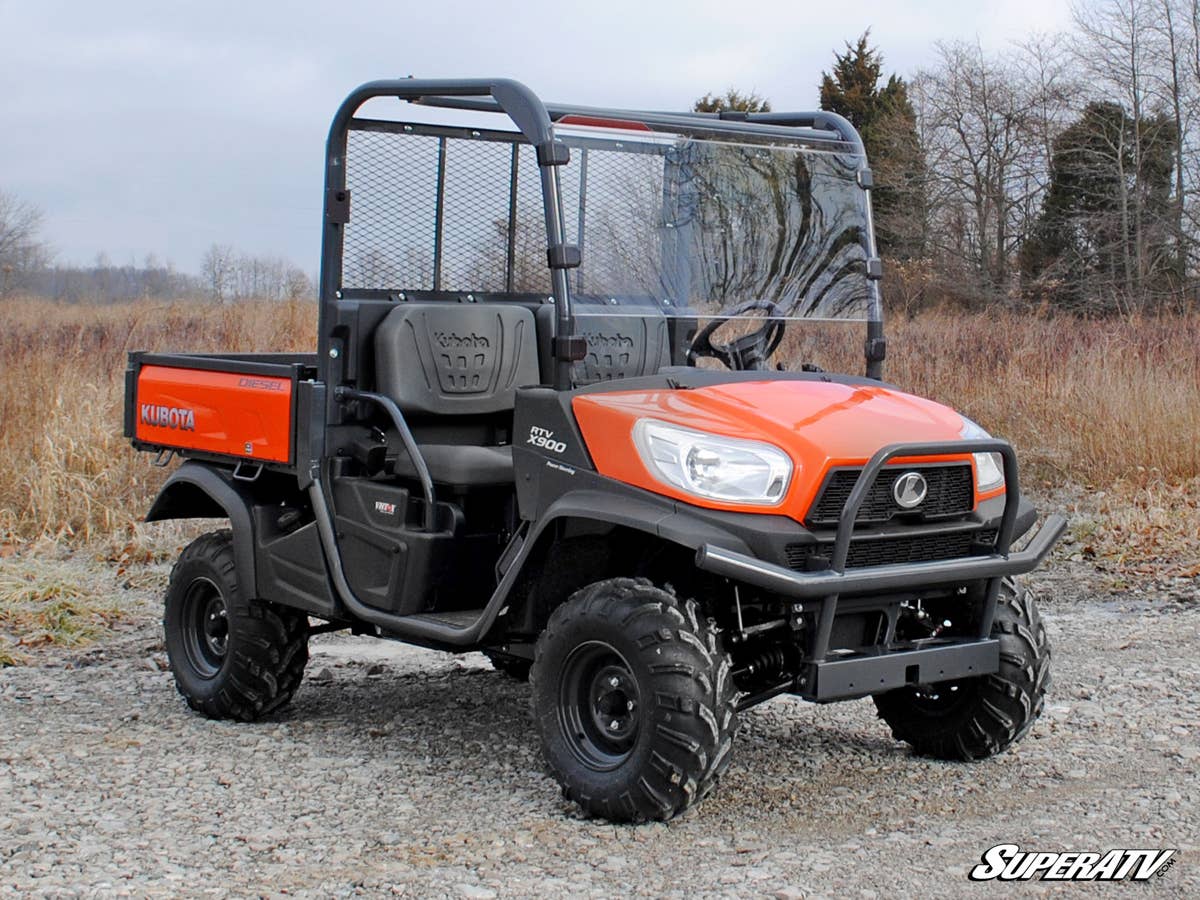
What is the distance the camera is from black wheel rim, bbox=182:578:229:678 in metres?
5.60

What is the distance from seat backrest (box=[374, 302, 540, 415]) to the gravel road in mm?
1161

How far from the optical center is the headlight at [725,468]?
3.99m

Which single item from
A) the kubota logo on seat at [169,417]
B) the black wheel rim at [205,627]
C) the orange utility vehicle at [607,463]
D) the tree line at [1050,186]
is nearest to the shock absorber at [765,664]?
the orange utility vehicle at [607,463]

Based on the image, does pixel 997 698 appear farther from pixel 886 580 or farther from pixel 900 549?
pixel 886 580

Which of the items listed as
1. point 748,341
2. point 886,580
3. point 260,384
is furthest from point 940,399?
point 886,580

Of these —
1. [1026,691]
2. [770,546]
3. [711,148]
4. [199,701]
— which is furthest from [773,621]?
[199,701]

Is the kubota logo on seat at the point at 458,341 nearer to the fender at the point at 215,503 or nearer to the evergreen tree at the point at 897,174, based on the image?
the fender at the point at 215,503

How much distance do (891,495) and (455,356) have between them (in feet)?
5.72

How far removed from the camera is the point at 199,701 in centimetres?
549

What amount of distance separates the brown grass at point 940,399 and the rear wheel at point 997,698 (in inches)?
167

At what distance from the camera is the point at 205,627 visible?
569cm

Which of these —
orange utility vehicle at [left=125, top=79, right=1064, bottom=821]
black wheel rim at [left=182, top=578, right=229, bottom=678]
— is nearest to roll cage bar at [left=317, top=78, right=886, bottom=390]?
orange utility vehicle at [left=125, top=79, right=1064, bottom=821]

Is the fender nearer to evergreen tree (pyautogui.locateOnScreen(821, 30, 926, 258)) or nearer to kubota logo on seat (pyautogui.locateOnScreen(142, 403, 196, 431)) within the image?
kubota logo on seat (pyautogui.locateOnScreen(142, 403, 196, 431))

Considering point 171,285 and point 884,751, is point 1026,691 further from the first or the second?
point 171,285
